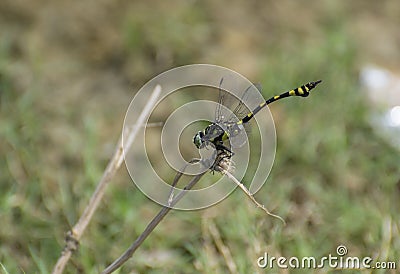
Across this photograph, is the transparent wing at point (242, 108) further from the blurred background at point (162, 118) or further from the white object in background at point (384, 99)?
the white object in background at point (384, 99)

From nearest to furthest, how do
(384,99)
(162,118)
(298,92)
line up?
(298,92)
(384,99)
(162,118)

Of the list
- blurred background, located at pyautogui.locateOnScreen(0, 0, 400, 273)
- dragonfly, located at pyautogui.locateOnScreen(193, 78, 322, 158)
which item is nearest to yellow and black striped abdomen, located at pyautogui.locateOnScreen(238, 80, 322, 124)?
dragonfly, located at pyautogui.locateOnScreen(193, 78, 322, 158)

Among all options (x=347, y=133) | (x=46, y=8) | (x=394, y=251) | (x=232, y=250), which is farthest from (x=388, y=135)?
(x=46, y=8)

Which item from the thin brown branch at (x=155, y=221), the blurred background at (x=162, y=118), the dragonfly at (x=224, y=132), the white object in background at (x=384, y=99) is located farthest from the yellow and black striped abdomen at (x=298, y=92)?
the white object in background at (x=384, y=99)

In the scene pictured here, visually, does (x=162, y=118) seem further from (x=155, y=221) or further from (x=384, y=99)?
(x=155, y=221)

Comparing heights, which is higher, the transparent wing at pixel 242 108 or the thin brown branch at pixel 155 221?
the transparent wing at pixel 242 108

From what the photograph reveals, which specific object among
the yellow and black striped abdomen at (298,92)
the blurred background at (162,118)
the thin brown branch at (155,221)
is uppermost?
the blurred background at (162,118)

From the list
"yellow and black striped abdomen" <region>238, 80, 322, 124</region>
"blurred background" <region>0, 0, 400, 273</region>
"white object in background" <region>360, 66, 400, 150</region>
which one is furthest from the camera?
"white object in background" <region>360, 66, 400, 150</region>

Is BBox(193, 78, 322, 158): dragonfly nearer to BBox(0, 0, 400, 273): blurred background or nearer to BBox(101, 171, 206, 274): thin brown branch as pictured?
BBox(101, 171, 206, 274): thin brown branch

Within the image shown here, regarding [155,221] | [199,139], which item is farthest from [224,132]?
[155,221]

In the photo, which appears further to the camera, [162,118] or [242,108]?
[162,118]
